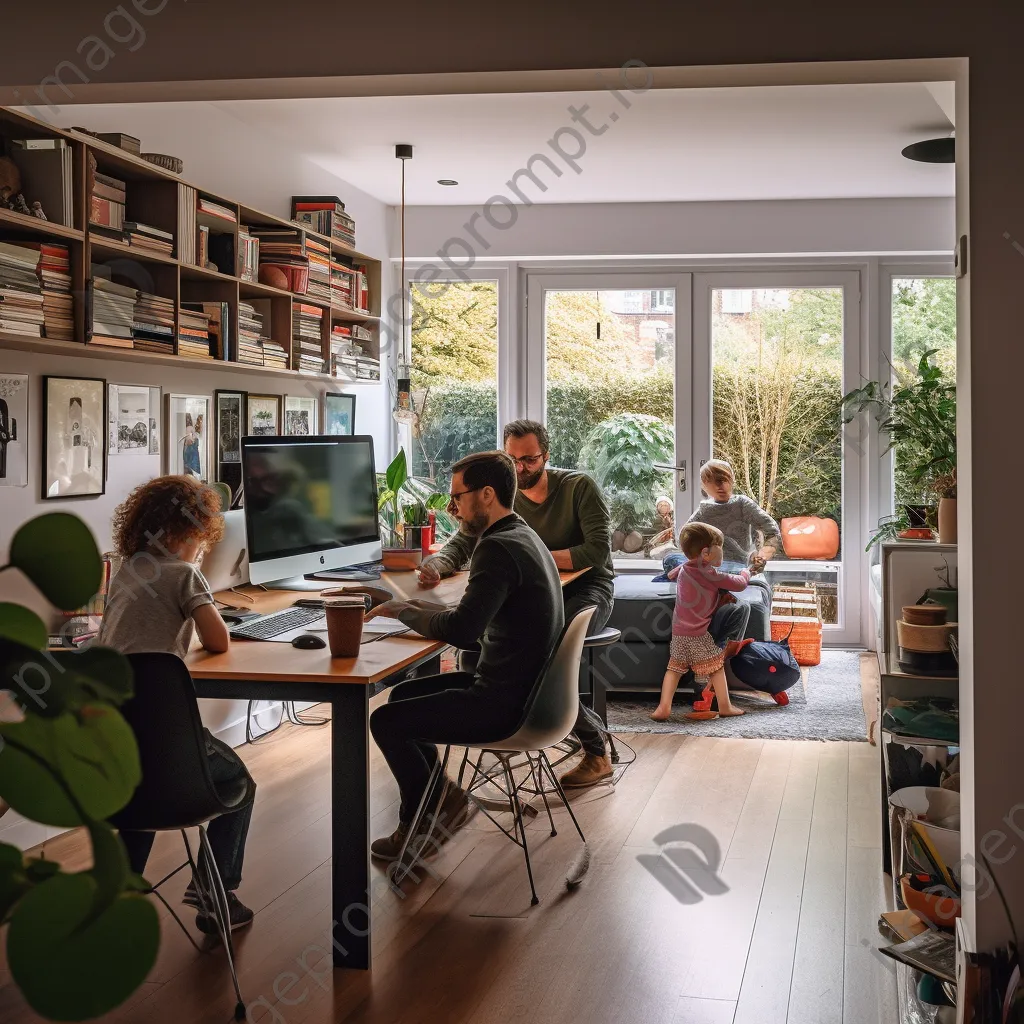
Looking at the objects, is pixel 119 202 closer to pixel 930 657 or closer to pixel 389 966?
pixel 389 966

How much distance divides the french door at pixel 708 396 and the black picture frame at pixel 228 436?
100 inches

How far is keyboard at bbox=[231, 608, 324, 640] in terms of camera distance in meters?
3.21

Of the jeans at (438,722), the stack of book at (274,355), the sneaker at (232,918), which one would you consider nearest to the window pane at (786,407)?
the stack of book at (274,355)

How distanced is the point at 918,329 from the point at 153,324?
15.8 feet

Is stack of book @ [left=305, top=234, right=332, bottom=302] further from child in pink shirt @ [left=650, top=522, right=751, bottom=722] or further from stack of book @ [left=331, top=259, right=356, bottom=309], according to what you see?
child in pink shirt @ [left=650, top=522, right=751, bottom=722]

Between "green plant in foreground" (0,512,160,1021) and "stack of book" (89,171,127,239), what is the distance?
365cm

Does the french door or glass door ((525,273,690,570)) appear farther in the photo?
glass door ((525,273,690,570))

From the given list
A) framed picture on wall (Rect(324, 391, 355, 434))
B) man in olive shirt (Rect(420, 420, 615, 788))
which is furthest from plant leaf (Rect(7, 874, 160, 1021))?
framed picture on wall (Rect(324, 391, 355, 434))

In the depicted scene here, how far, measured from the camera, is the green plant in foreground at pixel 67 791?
26 centimetres

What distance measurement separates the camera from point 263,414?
5457 mm

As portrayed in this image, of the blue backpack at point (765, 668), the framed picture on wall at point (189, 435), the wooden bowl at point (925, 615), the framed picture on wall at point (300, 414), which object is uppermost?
the framed picture on wall at point (300, 414)

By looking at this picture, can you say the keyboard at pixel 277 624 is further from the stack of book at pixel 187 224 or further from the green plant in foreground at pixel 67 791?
the green plant in foreground at pixel 67 791

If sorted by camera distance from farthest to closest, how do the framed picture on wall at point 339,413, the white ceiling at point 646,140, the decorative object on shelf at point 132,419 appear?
the framed picture on wall at point 339,413 < the white ceiling at point 646,140 < the decorative object on shelf at point 132,419

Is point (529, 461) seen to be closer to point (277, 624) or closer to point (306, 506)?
point (306, 506)
